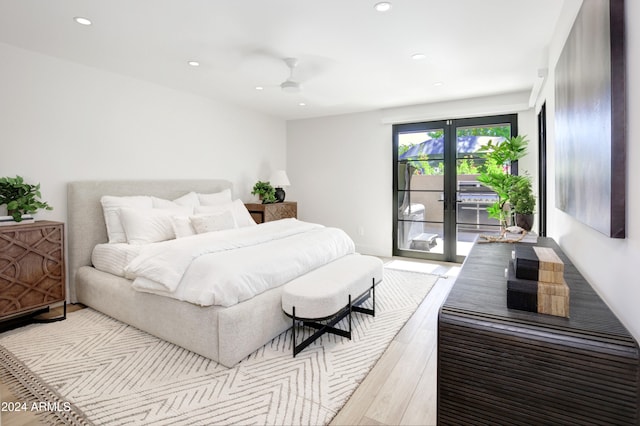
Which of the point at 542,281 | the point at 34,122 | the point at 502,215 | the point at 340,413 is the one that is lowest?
the point at 340,413

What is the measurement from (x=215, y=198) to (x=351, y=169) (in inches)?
97.6

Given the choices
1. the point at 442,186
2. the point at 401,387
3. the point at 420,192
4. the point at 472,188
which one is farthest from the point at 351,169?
the point at 401,387

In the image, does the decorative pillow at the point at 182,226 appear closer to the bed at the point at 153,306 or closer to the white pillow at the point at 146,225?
the white pillow at the point at 146,225

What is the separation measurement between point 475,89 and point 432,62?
52.4 inches

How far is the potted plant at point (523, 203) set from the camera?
295 centimetres

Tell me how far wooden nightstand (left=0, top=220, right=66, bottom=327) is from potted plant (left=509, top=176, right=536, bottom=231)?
4074 mm

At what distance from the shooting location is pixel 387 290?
3.82m

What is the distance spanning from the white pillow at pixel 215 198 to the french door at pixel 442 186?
2.69 metres

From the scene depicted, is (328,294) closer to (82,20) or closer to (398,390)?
(398,390)

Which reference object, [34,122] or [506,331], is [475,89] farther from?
[34,122]

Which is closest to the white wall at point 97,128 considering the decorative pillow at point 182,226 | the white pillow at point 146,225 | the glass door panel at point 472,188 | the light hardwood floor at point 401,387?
the white pillow at point 146,225

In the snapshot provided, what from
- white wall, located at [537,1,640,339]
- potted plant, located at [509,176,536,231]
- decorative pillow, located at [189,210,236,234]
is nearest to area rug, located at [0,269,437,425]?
decorative pillow, located at [189,210,236,234]

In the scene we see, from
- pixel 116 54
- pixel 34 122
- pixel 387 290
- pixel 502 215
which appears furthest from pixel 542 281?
pixel 34 122

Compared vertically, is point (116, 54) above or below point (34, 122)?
above
